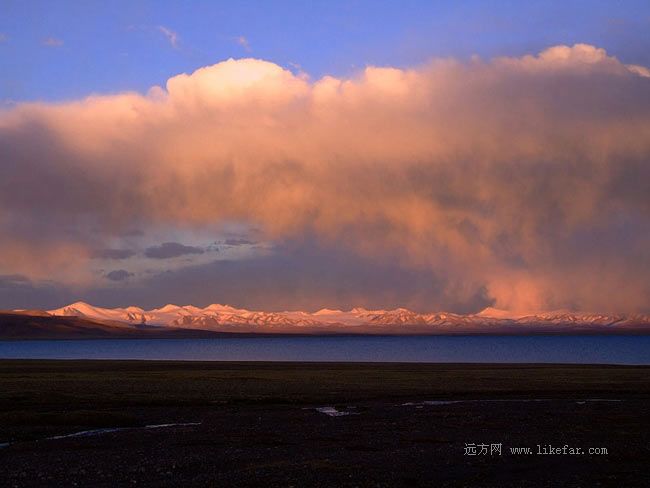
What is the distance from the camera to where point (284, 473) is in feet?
69.5

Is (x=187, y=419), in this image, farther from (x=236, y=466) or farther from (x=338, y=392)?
(x=338, y=392)

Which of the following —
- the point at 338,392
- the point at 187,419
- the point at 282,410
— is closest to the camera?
the point at 187,419

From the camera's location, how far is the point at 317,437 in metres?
29.3

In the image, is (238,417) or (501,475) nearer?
(501,475)

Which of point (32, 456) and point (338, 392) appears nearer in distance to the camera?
point (32, 456)

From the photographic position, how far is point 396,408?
135 feet

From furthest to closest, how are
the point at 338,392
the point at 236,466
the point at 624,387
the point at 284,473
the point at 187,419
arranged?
the point at 624,387, the point at 338,392, the point at 187,419, the point at 236,466, the point at 284,473

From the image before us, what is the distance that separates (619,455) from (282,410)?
20866 millimetres

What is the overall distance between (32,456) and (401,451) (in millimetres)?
13685

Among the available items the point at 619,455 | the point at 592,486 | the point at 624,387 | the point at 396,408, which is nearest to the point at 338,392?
the point at 396,408

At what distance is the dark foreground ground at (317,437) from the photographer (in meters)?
21.1

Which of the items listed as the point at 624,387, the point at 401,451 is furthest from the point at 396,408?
the point at 624,387

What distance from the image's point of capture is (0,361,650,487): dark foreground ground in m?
21.1

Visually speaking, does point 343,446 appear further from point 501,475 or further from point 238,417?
point 238,417
